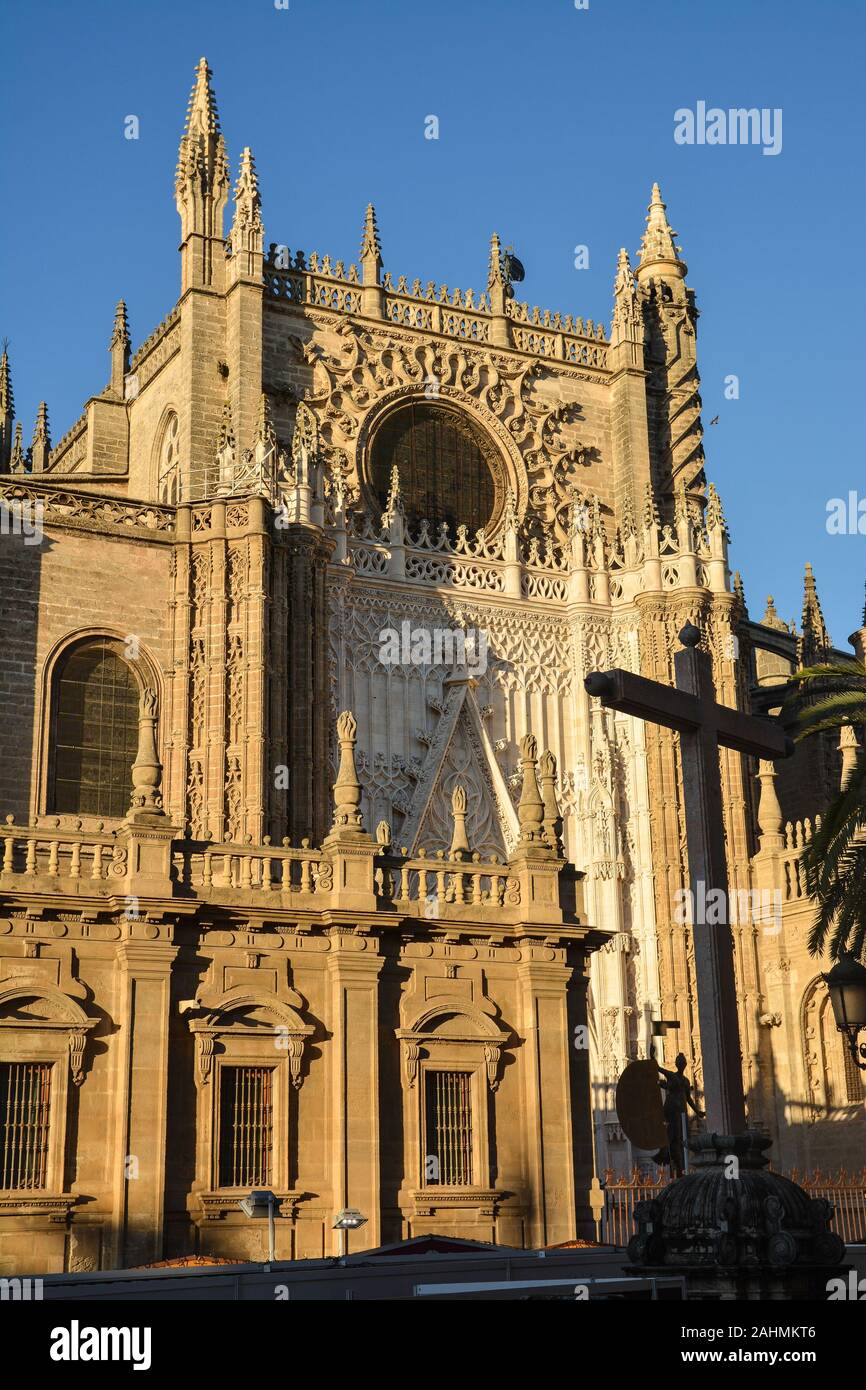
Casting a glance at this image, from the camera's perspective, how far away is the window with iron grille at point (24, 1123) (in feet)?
64.5

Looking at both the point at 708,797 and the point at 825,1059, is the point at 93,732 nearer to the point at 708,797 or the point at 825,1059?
the point at 825,1059

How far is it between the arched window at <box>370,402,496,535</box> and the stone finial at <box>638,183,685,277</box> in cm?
818

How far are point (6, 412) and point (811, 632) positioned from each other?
22564 millimetres

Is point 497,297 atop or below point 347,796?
atop

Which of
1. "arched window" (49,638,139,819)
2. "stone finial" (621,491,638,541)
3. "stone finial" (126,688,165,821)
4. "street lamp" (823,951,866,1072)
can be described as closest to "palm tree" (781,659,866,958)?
"street lamp" (823,951,866,1072)

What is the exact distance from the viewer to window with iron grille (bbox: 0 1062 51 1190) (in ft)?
64.5

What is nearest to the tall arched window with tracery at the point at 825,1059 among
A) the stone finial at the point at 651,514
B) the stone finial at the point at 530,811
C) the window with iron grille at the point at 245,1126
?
the stone finial at the point at 651,514

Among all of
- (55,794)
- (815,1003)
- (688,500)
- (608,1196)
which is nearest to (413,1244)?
(608,1196)

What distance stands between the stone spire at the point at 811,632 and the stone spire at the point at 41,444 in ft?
71.1

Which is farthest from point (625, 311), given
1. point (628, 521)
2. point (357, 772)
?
point (357, 772)

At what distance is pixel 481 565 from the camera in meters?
37.7

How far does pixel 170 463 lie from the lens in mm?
38156

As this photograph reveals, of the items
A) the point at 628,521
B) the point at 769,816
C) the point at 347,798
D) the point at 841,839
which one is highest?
the point at 628,521
